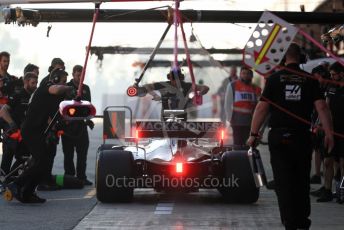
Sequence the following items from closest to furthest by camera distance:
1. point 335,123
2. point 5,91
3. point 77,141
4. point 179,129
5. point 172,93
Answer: point 335,123 → point 179,129 → point 172,93 → point 5,91 → point 77,141

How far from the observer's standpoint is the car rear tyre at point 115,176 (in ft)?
43.5

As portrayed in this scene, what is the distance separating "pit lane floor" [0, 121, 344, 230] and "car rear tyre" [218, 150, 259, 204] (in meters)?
0.18

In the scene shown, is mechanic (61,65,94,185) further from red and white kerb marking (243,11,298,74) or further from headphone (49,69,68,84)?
red and white kerb marking (243,11,298,74)

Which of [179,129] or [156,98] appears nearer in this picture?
[179,129]

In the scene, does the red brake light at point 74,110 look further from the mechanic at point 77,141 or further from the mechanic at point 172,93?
the mechanic at point 77,141

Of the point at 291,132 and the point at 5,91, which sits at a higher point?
the point at 5,91

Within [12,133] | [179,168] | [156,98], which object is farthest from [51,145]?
[179,168]

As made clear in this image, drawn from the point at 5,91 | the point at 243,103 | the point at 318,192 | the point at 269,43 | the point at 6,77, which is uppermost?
the point at 269,43

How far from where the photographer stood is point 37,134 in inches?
538

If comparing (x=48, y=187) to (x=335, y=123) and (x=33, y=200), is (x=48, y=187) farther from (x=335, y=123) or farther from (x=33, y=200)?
(x=335, y=123)

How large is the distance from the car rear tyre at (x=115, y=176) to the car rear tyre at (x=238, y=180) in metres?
1.21

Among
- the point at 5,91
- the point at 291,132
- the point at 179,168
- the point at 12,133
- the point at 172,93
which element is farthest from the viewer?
the point at 5,91

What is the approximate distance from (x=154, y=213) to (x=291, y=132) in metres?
3.25

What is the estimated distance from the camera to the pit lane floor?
11.4 m
